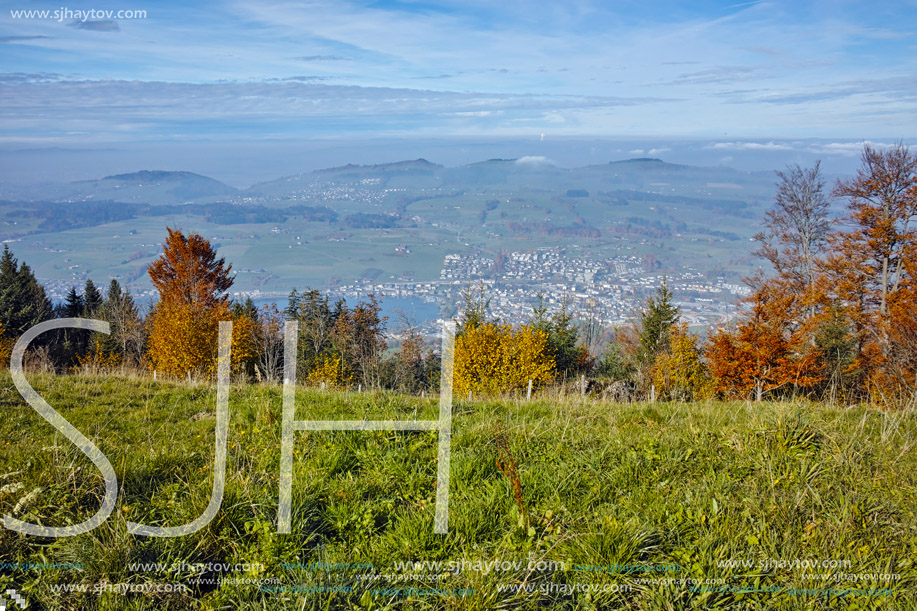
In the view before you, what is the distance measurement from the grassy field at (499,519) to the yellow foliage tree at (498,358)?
2692 cm

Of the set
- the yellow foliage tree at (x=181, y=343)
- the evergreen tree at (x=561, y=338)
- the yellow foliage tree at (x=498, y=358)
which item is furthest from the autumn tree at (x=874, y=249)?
the yellow foliage tree at (x=181, y=343)

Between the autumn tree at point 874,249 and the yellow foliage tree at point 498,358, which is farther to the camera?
the yellow foliage tree at point 498,358

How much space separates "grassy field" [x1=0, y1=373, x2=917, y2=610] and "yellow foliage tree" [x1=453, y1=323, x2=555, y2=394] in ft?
88.3

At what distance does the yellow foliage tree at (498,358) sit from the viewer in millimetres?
32156

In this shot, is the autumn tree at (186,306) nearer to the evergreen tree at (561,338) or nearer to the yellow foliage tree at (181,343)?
the yellow foliage tree at (181,343)

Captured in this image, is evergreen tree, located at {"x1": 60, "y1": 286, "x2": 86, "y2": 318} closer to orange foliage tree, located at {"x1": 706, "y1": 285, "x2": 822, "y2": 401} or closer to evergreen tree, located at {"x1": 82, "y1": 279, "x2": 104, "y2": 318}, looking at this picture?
evergreen tree, located at {"x1": 82, "y1": 279, "x2": 104, "y2": 318}

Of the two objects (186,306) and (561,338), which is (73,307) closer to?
(186,306)

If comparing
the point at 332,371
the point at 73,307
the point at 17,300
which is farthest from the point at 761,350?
the point at 73,307

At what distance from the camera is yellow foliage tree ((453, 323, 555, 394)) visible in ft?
105

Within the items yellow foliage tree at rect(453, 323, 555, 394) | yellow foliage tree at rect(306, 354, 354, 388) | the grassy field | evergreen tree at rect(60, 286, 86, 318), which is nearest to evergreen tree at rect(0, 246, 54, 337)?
evergreen tree at rect(60, 286, 86, 318)

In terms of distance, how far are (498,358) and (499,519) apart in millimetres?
30146

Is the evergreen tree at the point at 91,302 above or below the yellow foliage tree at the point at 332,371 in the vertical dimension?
above

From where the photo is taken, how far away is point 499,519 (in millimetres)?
3604

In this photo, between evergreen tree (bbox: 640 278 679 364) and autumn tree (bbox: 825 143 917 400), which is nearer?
autumn tree (bbox: 825 143 917 400)
